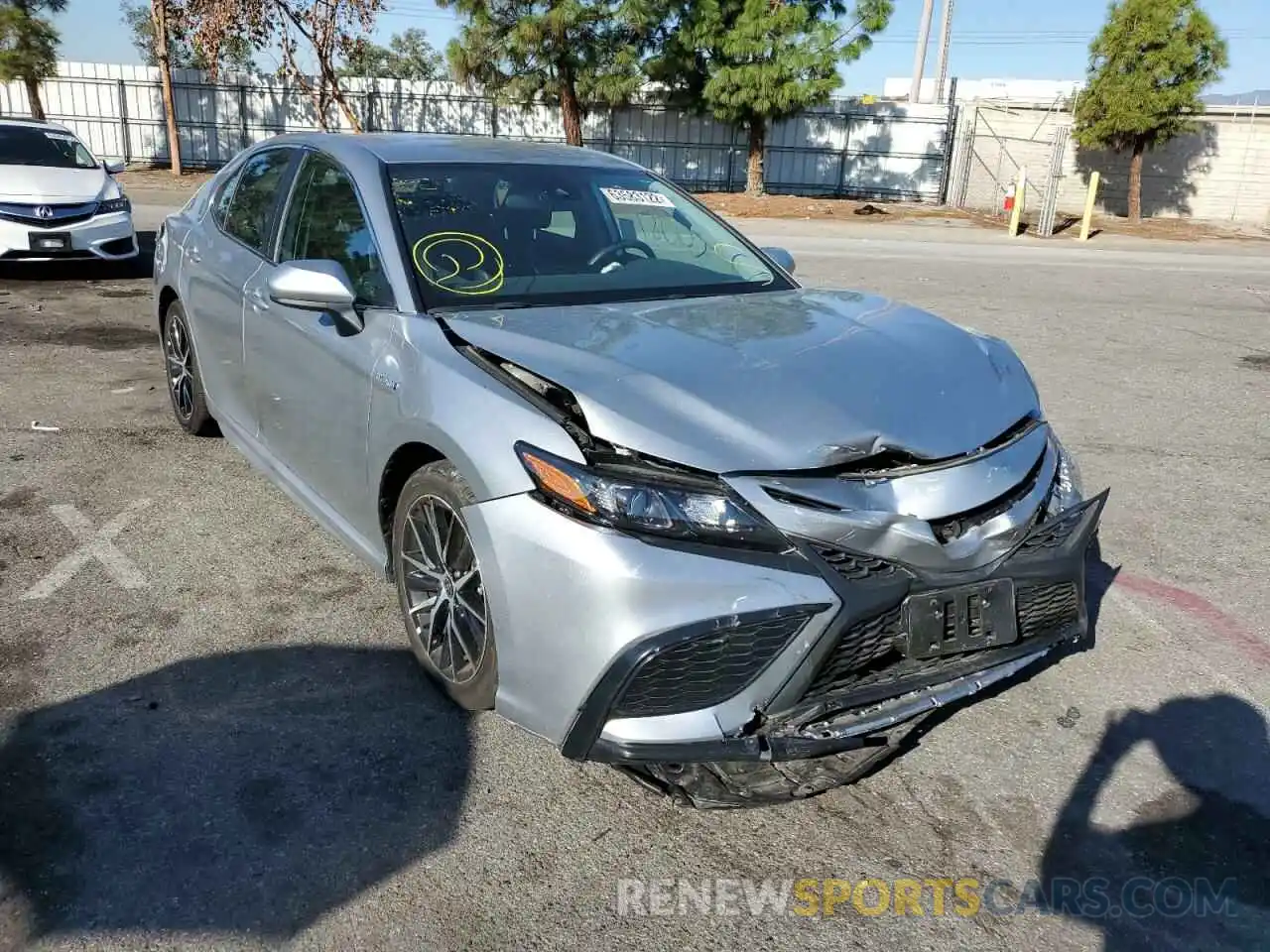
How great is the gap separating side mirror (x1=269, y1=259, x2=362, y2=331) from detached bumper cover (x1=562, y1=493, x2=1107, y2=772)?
5.20ft

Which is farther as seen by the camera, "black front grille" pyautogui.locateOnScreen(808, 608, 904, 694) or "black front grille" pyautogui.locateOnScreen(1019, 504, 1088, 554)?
"black front grille" pyautogui.locateOnScreen(1019, 504, 1088, 554)

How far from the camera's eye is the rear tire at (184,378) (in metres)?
5.14

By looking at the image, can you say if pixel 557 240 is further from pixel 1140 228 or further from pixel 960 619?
pixel 1140 228

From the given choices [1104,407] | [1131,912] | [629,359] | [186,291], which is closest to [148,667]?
[629,359]

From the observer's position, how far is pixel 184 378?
17.7ft

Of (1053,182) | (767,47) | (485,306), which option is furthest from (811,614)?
(767,47)

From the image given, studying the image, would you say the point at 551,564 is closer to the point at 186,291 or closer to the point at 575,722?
the point at 575,722

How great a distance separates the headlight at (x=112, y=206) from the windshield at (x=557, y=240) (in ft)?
26.7

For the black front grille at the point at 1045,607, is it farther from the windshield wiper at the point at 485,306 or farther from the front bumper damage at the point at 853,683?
the windshield wiper at the point at 485,306

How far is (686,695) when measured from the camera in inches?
95.0

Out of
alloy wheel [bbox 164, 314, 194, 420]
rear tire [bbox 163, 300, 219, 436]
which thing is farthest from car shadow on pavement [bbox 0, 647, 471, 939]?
alloy wheel [bbox 164, 314, 194, 420]

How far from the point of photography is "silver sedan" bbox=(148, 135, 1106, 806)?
7.86ft

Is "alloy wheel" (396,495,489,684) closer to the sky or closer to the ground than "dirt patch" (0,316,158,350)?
closer to the sky

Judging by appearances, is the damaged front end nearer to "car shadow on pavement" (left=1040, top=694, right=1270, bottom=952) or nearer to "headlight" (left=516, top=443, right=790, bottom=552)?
"headlight" (left=516, top=443, right=790, bottom=552)
